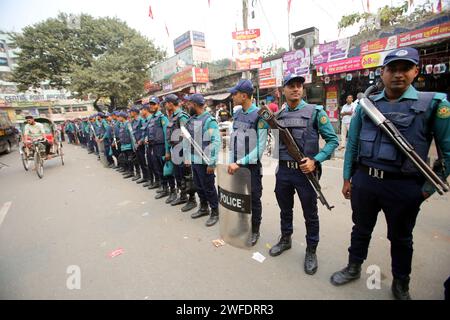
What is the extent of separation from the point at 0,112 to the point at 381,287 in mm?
18113

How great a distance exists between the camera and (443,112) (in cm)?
156

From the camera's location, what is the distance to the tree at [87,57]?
18.6 m

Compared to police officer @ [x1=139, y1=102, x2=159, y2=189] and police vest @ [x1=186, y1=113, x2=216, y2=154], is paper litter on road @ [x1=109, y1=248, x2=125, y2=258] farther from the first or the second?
police officer @ [x1=139, y1=102, x2=159, y2=189]

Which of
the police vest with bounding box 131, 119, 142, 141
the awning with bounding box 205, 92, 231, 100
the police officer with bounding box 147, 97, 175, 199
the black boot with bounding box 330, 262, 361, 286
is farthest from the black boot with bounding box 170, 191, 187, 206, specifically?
the awning with bounding box 205, 92, 231, 100

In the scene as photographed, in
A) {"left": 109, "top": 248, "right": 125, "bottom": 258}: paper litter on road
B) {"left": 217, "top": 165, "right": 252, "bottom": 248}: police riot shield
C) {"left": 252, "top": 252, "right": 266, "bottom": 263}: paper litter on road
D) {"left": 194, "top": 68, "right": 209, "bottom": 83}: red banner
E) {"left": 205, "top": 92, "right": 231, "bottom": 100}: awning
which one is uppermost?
{"left": 194, "top": 68, "right": 209, "bottom": 83}: red banner

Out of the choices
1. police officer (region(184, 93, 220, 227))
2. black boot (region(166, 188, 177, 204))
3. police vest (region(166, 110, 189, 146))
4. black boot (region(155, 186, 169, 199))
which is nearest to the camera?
police officer (region(184, 93, 220, 227))

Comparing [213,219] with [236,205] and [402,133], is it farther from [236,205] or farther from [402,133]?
[402,133]

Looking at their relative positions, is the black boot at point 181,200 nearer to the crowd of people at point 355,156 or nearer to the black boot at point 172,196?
the black boot at point 172,196

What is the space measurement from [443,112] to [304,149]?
3.19ft

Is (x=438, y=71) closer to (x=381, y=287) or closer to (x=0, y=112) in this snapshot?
(x=381, y=287)

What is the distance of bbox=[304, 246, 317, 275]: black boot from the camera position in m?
2.25

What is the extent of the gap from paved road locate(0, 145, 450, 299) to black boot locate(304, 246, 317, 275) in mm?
58
